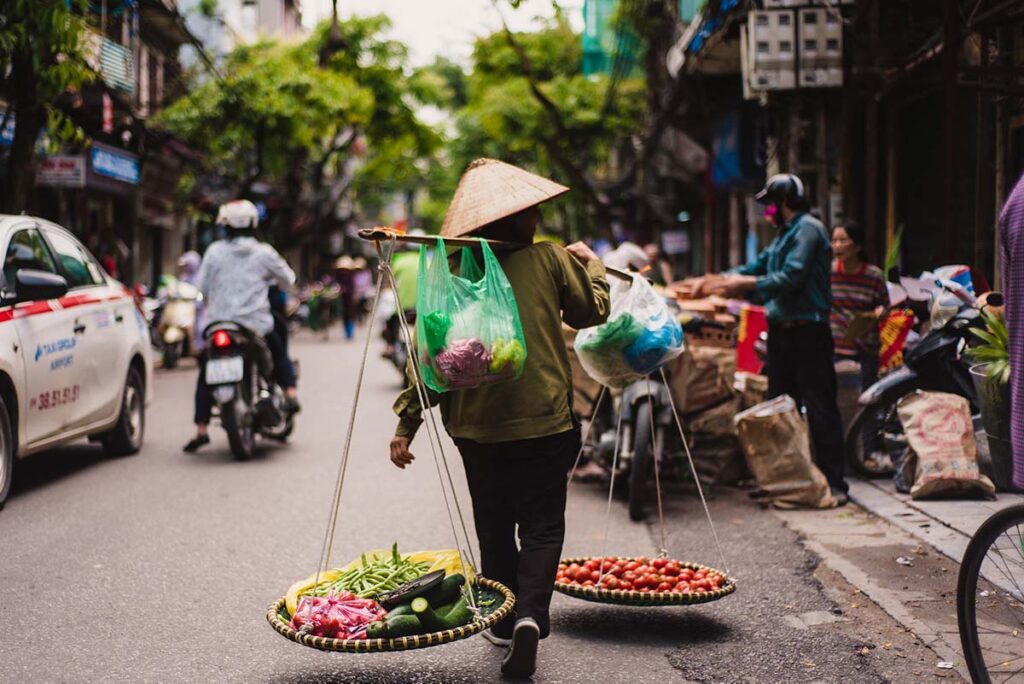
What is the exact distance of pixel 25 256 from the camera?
25.6 ft

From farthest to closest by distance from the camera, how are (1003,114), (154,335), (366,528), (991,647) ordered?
(154,335) < (1003,114) < (366,528) < (991,647)

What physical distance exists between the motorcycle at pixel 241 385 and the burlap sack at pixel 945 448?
4752mm

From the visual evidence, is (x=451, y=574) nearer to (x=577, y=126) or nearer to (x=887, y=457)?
(x=887, y=457)

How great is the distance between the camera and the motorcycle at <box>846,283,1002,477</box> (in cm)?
737

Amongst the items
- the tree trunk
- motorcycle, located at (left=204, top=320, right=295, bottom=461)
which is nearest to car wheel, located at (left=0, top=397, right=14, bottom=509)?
motorcycle, located at (left=204, top=320, right=295, bottom=461)

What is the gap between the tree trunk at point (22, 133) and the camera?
1123 cm

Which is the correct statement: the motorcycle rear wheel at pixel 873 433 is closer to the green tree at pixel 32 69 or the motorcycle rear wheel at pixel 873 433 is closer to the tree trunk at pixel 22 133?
the green tree at pixel 32 69

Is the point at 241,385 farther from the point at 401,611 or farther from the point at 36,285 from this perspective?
the point at 401,611

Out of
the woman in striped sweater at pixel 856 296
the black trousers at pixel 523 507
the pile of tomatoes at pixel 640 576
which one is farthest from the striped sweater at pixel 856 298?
the black trousers at pixel 523 507

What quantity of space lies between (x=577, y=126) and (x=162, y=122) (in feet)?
30.7

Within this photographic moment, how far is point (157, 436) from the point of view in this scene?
1077 cm

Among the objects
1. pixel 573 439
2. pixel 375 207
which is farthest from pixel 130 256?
pixel 375 207

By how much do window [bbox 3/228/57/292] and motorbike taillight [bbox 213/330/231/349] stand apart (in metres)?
1.32

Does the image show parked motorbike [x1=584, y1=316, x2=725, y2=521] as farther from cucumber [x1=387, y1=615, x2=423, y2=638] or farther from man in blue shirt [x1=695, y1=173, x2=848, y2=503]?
cucumber [x1=387, y1=615, x2=423, y2=638]
